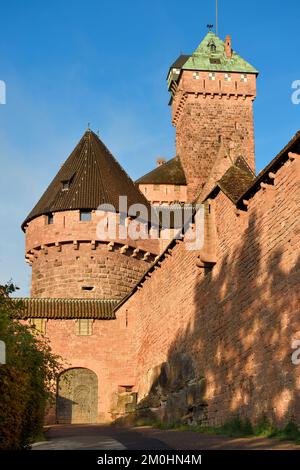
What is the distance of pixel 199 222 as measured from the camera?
63.7ft

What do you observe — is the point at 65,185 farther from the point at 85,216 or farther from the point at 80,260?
the point at 80,260

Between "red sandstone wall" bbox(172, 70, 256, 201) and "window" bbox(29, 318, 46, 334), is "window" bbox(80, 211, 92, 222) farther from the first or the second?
"red sandstone wall" bbox(172, 70, 256, 201)

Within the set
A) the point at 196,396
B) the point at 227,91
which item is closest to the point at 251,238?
the point at 196,396

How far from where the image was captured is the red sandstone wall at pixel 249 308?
44.3 ft

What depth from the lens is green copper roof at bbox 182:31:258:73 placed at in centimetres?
4581

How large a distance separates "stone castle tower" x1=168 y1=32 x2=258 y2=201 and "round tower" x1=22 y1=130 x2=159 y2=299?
9.23 m

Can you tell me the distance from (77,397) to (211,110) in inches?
866

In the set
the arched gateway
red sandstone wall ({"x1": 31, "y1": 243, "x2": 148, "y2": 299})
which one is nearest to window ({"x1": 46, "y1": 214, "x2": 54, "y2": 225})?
red sandstone wall ({"x1": 31, "y1": 243, "x2": 148, "y2": 299})

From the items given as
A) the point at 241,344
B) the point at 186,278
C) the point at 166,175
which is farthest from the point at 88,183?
the point at 241,344

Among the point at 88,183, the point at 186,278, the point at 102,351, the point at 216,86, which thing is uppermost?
the point at 216,86

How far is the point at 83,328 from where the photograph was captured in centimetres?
3002

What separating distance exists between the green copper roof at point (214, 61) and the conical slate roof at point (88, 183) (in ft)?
34.0

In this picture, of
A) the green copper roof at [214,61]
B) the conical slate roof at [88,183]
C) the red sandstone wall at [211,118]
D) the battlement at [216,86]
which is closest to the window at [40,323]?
the conical slate roof at [88,183]
